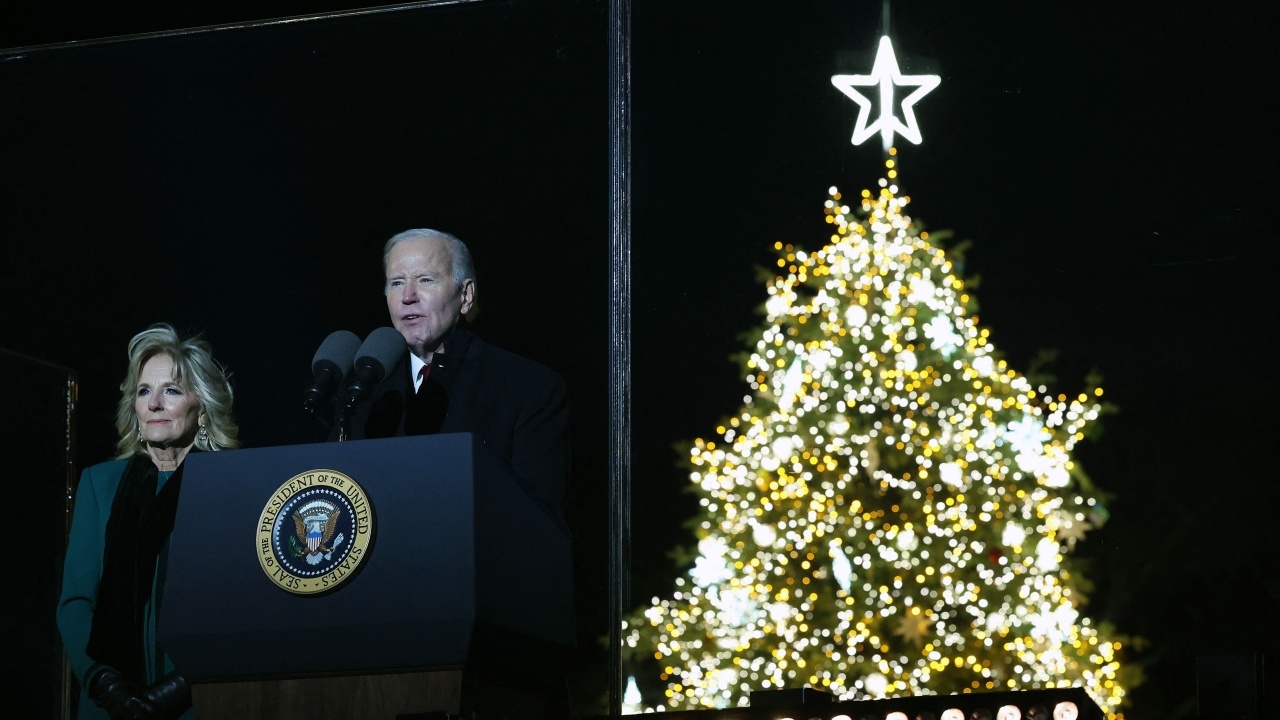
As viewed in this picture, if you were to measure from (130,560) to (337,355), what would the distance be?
175 cm

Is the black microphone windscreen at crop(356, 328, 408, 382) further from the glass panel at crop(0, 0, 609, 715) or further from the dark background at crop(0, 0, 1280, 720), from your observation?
the dark background at crop(0, 0, 1280, 720)

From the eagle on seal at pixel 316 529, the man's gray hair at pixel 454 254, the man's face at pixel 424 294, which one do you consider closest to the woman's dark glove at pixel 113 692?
the man's face at pixel 424 294

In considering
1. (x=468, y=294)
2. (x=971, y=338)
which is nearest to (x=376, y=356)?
(x=468, y=294)

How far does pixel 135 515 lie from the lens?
15.4 ft

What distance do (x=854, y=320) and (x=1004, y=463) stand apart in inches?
26.8

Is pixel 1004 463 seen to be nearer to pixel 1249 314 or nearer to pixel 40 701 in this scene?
pixel 1249 314

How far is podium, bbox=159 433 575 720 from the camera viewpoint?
7.48 feet

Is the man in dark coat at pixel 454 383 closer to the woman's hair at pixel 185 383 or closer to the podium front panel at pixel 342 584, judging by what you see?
the woman's hair at pixel 185 383

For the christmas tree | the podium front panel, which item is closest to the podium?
the podium front panel

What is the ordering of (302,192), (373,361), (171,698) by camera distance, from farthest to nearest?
(302,192) → (171,698) → (373,361)

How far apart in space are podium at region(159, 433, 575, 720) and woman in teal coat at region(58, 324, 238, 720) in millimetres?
2157

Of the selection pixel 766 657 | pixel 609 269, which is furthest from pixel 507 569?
pixel 766 657

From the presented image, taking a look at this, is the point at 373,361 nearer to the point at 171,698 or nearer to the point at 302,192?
the point at 171,698

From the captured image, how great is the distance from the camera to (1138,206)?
4957mm
